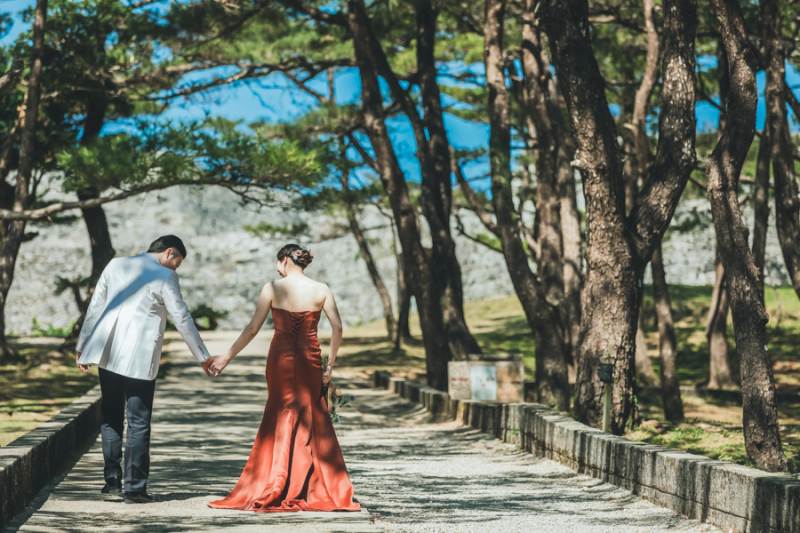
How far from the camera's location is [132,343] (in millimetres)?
4738

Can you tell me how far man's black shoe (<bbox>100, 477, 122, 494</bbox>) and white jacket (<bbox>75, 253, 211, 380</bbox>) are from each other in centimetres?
Answer: 77

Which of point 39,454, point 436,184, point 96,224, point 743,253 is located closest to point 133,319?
point 39,454

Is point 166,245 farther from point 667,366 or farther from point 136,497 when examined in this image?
point 667,366

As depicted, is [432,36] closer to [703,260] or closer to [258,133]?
[258,133]

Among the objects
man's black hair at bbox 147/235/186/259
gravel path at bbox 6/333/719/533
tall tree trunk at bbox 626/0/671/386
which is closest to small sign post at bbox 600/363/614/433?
gravel path at bbox 6/333/719/533

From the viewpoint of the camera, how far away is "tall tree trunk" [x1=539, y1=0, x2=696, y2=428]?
7625 millimetres

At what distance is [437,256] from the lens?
13172 mm

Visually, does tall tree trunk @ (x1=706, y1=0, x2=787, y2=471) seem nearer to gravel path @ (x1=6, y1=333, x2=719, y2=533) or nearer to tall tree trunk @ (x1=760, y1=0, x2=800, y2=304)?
gravel path @ (x1=6, y1=333, x2=719, y2=533)

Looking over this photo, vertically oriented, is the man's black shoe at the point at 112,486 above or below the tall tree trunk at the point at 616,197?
below

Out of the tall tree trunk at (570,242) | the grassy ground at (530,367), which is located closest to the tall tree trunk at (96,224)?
the grassy ground at (530,367)

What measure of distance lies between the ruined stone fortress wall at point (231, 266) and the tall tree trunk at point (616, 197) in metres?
29.4

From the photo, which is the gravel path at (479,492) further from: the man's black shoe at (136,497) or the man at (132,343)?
the man at (132,343)

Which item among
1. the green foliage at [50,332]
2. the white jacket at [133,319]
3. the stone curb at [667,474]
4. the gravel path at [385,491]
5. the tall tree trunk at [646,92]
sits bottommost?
the green foliage at [50,332]

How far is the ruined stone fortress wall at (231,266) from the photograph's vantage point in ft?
126
